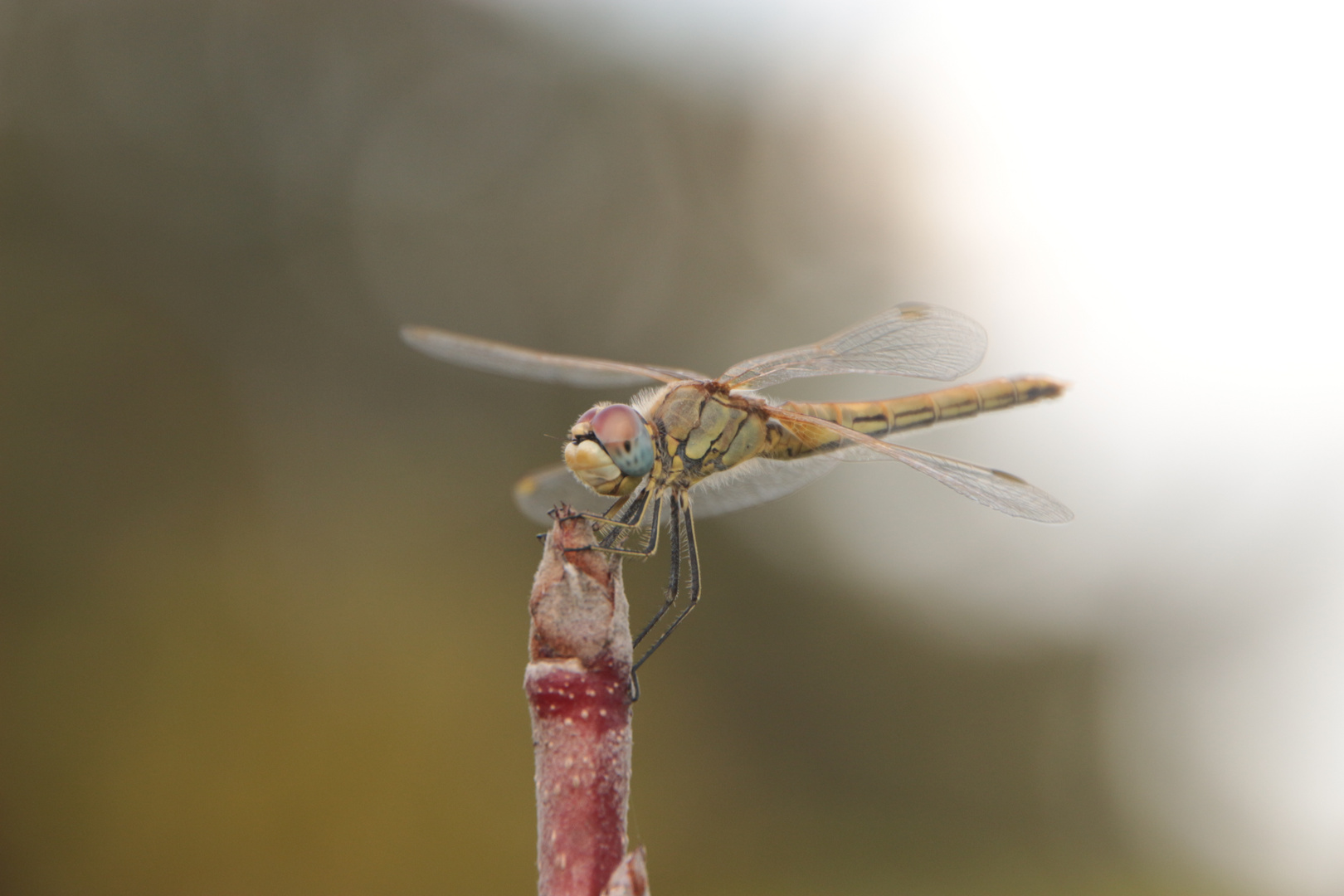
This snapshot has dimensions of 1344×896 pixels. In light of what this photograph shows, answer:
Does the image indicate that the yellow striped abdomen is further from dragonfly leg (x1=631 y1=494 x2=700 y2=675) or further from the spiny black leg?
Answer: the spiny black leg

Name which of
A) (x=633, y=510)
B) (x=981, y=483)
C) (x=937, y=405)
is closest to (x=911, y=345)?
(x=937, y=405)

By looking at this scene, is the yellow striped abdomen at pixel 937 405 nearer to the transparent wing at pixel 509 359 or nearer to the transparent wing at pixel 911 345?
the transparent wing at pixel 911 345

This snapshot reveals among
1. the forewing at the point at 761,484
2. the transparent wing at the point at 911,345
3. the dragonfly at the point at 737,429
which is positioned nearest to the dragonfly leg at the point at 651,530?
the dragonfly at the point at 737,429

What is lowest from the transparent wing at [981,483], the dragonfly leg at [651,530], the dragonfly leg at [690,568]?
the dragonfly leg at [690,568]

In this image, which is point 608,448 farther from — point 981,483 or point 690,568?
point 981,483

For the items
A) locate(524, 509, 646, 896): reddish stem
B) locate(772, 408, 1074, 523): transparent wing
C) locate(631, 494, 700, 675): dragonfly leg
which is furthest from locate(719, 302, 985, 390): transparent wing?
locate(524, 509, 646, 896): reddish stem
